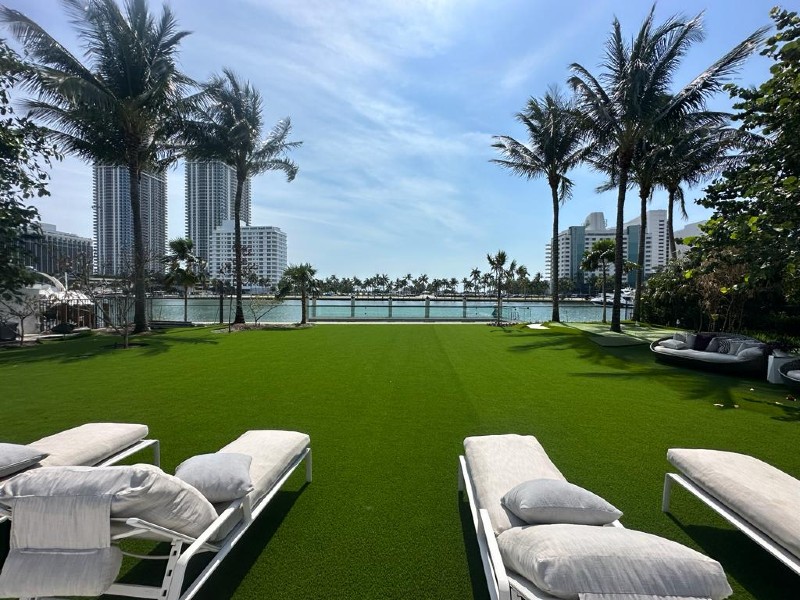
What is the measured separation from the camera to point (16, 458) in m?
2.51

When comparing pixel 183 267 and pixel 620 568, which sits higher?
pixel 183 267

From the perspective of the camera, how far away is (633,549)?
5.26 ft

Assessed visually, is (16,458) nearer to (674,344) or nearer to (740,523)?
(740,523)

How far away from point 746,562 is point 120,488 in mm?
3541

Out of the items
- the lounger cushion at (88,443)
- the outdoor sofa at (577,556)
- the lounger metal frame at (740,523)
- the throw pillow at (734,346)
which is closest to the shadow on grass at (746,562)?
the lounger metal frame at (740,523)

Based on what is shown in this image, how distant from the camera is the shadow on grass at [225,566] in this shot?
2.34m

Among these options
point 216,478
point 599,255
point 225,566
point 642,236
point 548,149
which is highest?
point 548,149

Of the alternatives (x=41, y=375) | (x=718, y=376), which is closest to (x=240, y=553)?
(x=41, y=375)

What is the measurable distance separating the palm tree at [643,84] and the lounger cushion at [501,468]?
46.1 feet

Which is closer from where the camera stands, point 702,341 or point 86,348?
point 702,341

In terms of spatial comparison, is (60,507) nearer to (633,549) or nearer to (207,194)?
(633,549)

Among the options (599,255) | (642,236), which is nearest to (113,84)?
(642,236)

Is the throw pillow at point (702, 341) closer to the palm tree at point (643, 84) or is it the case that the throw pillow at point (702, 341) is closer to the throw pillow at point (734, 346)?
the throw pillow at point (734, 346)

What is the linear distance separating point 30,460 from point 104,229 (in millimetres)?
28643
